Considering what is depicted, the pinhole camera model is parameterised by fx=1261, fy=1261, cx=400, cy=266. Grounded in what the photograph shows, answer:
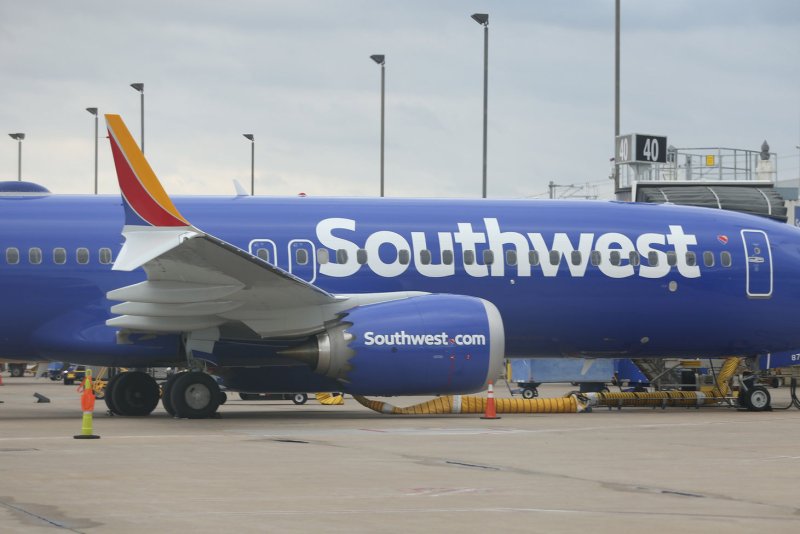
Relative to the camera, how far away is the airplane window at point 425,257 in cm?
2309

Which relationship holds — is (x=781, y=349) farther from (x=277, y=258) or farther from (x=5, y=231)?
(x=5, y=231)

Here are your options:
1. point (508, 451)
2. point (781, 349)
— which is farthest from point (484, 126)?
point (508, 451)

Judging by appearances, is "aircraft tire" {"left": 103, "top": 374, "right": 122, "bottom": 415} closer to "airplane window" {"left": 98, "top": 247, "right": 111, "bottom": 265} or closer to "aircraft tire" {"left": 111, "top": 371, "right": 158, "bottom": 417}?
"aircraft tire" {"left": 111, "top": 371, "right": 158, "bottom": 417}

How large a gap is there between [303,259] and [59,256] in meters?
4.30

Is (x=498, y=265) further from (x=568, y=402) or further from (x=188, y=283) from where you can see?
(x=188, y=283)

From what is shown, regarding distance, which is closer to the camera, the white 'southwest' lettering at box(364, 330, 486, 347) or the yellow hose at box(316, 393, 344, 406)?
the white 'southwest' lettering at box(364, 330, 486, 347)

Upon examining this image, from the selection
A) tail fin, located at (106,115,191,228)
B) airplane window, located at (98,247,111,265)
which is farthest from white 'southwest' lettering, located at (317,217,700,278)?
tail fin, located at (106,115,191,228)

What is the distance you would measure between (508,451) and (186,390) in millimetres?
7457

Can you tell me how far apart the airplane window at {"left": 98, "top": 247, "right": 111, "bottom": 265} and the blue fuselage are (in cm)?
6

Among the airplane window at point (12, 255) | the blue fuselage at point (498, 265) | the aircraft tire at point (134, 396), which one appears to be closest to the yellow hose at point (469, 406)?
the blue fuselage at point (498, 265)

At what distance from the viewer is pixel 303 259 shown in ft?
74.8

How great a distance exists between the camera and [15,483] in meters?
12.0

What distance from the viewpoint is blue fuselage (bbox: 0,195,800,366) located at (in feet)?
72.9

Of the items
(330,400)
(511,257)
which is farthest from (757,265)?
(330,400)
